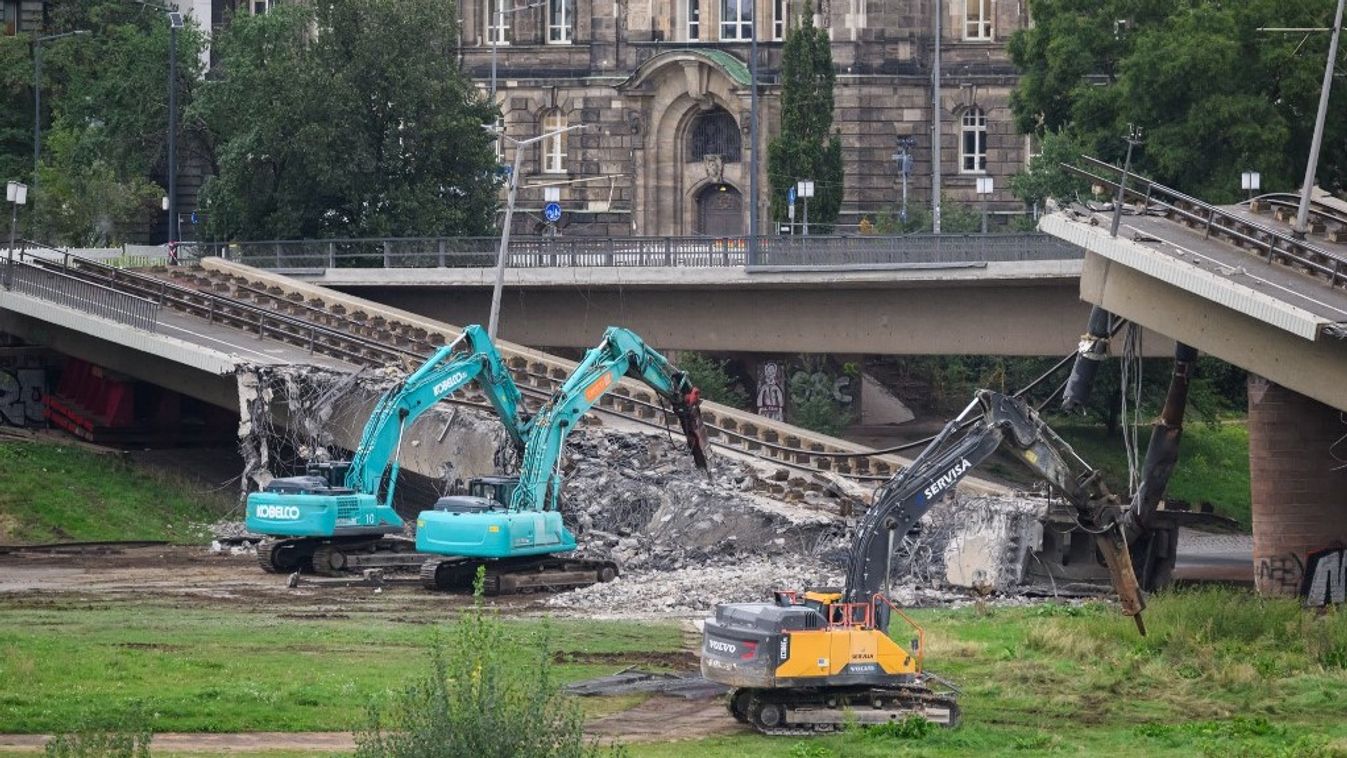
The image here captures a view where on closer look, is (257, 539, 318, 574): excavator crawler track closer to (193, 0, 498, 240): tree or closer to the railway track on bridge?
the railway track on bridge

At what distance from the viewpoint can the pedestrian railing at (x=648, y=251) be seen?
56.0 m

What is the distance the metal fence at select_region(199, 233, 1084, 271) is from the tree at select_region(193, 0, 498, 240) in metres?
3.42

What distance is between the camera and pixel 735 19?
9038 centimetres

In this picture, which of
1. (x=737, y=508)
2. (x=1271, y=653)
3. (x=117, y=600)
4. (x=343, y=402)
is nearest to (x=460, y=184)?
(x=343, y=402)

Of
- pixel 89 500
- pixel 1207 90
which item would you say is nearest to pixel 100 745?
pixel 89 500

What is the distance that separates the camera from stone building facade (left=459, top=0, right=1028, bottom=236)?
289 feet

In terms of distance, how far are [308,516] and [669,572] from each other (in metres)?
6.88

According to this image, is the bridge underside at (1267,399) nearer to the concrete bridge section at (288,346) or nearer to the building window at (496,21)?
the concrete bridge section at (288,346)

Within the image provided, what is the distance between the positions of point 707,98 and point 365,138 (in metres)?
19.6

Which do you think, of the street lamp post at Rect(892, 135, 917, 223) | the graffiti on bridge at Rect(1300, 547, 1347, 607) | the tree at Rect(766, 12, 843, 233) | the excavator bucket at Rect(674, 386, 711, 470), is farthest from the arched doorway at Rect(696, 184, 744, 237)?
the graffiti on bridge at Rect(1300, 547, 1347, 607)

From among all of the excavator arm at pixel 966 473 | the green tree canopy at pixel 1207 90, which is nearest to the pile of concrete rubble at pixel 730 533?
the excavator arm at pixel 966 473

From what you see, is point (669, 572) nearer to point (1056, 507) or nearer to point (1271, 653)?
point (1056, 507)

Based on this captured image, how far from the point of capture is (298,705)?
28078 millimetres

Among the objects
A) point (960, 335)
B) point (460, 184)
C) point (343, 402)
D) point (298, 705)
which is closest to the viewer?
point (298, 705)
